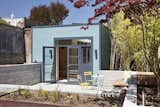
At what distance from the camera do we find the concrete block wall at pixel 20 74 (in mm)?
11669

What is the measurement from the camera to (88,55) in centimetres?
1471

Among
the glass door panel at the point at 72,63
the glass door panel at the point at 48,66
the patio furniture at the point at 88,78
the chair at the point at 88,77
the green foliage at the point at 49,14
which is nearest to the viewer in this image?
the patio furniture at the point at 88,78

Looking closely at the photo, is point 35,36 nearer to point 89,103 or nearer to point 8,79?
point 8,79

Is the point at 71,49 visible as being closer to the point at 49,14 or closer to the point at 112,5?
the point at 112,5

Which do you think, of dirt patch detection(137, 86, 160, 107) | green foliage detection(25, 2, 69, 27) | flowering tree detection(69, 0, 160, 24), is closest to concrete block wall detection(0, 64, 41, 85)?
dirt patch detection(137, 86, 160, 107)

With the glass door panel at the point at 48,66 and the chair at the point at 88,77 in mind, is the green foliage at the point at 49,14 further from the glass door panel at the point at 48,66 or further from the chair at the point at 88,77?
the chair at the point at 88,77

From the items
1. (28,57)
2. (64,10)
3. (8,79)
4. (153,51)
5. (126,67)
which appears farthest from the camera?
(64,10)

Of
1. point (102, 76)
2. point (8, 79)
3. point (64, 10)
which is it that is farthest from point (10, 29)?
point (64, 10)

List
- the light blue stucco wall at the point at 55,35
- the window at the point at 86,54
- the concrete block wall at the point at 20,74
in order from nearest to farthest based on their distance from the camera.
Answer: the concrete block wall at the point at 20,74 < the light blue stucco wall at the point at 55,35 < the window at the point at 86,54

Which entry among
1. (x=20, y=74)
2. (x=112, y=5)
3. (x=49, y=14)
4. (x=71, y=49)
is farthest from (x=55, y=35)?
(x=49, y=14)

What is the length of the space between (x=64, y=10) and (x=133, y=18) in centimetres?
2521

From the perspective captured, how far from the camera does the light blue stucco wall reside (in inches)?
562

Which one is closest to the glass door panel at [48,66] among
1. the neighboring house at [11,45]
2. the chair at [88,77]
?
the neighboring house at [11,45]

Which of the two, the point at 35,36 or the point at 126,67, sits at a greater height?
the point at 35,36
